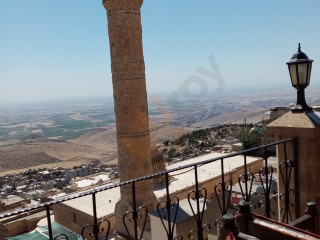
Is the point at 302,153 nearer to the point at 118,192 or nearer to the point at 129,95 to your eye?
the point at 129,95

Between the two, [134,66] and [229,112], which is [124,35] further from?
[229,112]

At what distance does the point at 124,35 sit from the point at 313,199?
6.75 metres

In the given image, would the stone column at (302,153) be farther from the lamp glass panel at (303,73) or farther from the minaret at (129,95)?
the minaret at (129,95)

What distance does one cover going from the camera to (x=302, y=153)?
11.0 feet

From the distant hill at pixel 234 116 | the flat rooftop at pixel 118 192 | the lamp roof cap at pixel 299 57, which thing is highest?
the lamp roof cap at pixel 299 57

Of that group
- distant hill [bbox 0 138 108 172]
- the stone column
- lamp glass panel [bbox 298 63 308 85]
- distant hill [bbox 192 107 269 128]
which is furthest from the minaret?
distant hill [bbox 192 107 269 128]

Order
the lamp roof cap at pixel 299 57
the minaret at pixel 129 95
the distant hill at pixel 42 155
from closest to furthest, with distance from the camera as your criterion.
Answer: the lamp roof cap at pixel 299 57 < the minaret at pixel 129 95 < the distant hill at pixel 42 155

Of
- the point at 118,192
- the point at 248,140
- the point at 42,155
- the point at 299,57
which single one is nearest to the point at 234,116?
the point at 42,155

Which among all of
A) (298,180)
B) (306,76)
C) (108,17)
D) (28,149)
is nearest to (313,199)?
(298,180)

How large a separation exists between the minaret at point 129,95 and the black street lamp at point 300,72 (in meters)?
5.94

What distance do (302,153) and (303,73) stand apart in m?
0.88

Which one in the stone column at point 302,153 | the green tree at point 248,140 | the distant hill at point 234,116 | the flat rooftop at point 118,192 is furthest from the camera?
the distant hill at point 234,116

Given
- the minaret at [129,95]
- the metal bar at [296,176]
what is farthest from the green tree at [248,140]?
the metal bar at [296,176]

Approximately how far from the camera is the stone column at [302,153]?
325 centimetres
